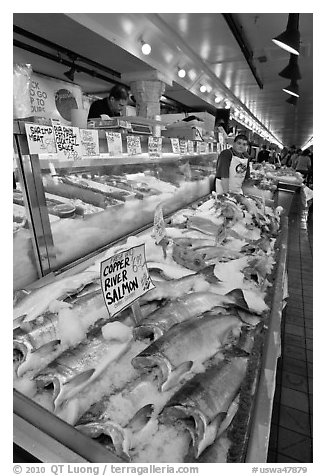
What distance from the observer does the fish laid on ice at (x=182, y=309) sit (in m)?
1.56

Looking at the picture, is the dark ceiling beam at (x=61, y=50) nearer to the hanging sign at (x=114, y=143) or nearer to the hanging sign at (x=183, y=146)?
the hanging sign at (x=183, y=146)

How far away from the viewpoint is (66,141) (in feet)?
6.51

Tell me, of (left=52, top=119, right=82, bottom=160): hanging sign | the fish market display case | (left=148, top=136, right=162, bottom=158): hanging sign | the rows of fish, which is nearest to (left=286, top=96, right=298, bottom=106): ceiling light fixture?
the fish market display case

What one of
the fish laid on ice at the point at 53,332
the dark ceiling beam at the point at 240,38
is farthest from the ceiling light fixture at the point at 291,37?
the fish laid on ice at the point at 53,332

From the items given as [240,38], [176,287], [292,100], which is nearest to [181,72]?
[240,38]

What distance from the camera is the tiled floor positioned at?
90.4 inches

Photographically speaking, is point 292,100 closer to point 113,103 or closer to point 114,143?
point 113,103

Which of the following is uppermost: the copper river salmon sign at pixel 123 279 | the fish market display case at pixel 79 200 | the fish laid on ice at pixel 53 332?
the fish market display case at pixel 79 200

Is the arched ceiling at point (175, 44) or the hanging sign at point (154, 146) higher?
the arched ceiling at point (175, 44)

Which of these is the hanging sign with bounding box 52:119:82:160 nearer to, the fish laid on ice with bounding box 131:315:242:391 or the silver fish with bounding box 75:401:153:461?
the fish laid on ice with bounding box 131:315:242:391

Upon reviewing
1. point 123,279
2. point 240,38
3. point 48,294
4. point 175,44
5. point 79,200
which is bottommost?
point 48,294

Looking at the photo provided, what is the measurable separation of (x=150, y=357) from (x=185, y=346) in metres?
0.19
